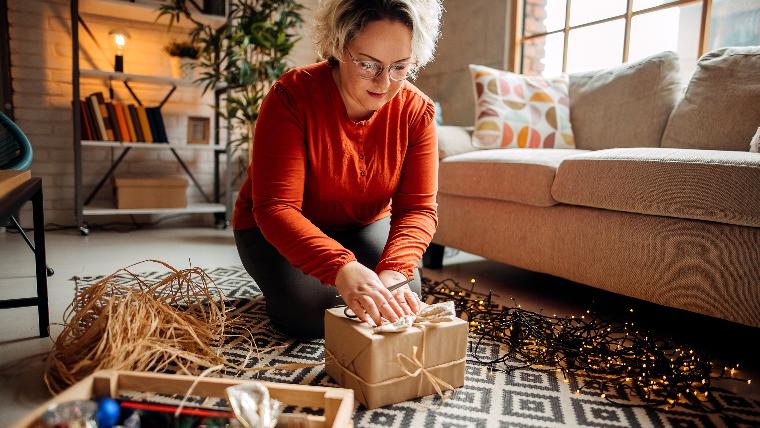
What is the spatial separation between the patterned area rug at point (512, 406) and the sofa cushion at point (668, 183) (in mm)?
429

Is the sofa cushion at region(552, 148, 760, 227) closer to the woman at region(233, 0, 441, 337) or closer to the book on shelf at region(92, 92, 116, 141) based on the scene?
the woman at region(233, 0, 441, 337)

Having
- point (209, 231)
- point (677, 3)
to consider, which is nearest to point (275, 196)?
point (209, 231)

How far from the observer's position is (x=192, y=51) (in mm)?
3035

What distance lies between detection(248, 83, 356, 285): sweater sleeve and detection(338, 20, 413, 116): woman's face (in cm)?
16

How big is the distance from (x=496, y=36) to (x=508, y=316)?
7.47 ft

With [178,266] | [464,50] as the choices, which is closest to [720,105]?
[464,50]

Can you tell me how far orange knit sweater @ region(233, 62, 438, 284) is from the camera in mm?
1091

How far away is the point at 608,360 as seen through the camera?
1199 millimetres

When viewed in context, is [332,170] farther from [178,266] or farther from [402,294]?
[178,266]

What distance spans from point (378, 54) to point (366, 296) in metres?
0.47

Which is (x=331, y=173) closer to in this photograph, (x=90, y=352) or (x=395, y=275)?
(x=395, y=275)

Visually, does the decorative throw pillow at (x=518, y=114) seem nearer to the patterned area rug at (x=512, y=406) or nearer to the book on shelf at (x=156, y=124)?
the patterned area rug at (x=512, y=406)

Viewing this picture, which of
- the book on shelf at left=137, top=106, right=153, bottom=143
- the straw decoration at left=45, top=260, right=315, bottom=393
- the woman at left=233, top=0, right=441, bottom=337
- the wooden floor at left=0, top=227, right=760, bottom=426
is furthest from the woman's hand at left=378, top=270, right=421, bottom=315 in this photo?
the book on shelf at left=137, top=106, right=153, bottom=143

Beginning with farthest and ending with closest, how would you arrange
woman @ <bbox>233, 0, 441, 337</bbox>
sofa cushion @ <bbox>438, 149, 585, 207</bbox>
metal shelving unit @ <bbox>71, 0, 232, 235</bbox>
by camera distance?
1. metal shelving unit @ <bbox>71, 0, 232, 235</bbox>
2. sofa cushion @ <bbox>438, 149, 585, 207</bbox>
3. woman @ <bbox>233, 0, 441, 337</bbox>
